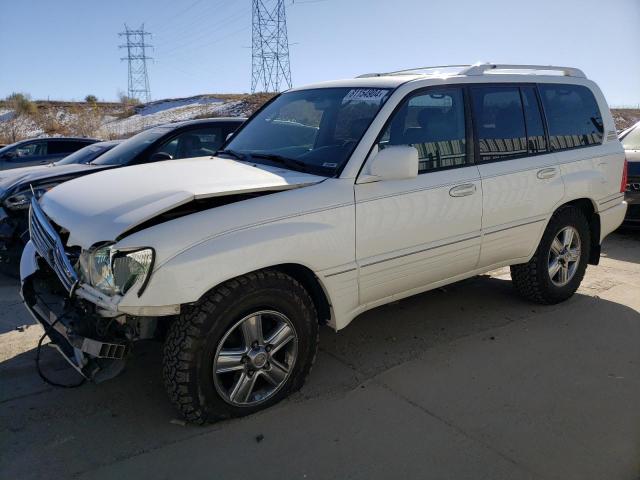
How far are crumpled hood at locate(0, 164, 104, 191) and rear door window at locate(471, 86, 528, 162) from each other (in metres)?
4.61

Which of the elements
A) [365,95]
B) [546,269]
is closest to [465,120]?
[365,95]

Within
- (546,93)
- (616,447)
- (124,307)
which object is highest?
(546,93)

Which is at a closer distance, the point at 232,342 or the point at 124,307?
the point at 124,307

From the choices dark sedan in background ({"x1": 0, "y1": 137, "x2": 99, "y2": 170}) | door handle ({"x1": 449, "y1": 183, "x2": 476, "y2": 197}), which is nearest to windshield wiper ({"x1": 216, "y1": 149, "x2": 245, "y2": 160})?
door handle ({"x1": 449, "y1": 183, "x2": 476, "y2": 197})

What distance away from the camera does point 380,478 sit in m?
2.72

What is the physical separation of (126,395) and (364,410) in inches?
58.8

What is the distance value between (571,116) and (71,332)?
14.3 ft

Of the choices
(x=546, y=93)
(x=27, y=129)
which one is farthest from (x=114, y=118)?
(x=546, y=93)

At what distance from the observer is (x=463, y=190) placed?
4.02 m

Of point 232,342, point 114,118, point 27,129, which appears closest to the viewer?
point 232,342

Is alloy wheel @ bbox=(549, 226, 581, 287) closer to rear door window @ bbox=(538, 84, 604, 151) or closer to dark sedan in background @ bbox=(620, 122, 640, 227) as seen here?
rear door window @ bbox=(538, 84, 604, 151)

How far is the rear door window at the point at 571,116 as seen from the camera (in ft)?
15.7

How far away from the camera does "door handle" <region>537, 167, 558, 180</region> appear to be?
455 cm

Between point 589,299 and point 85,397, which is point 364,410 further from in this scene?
point 589,299
